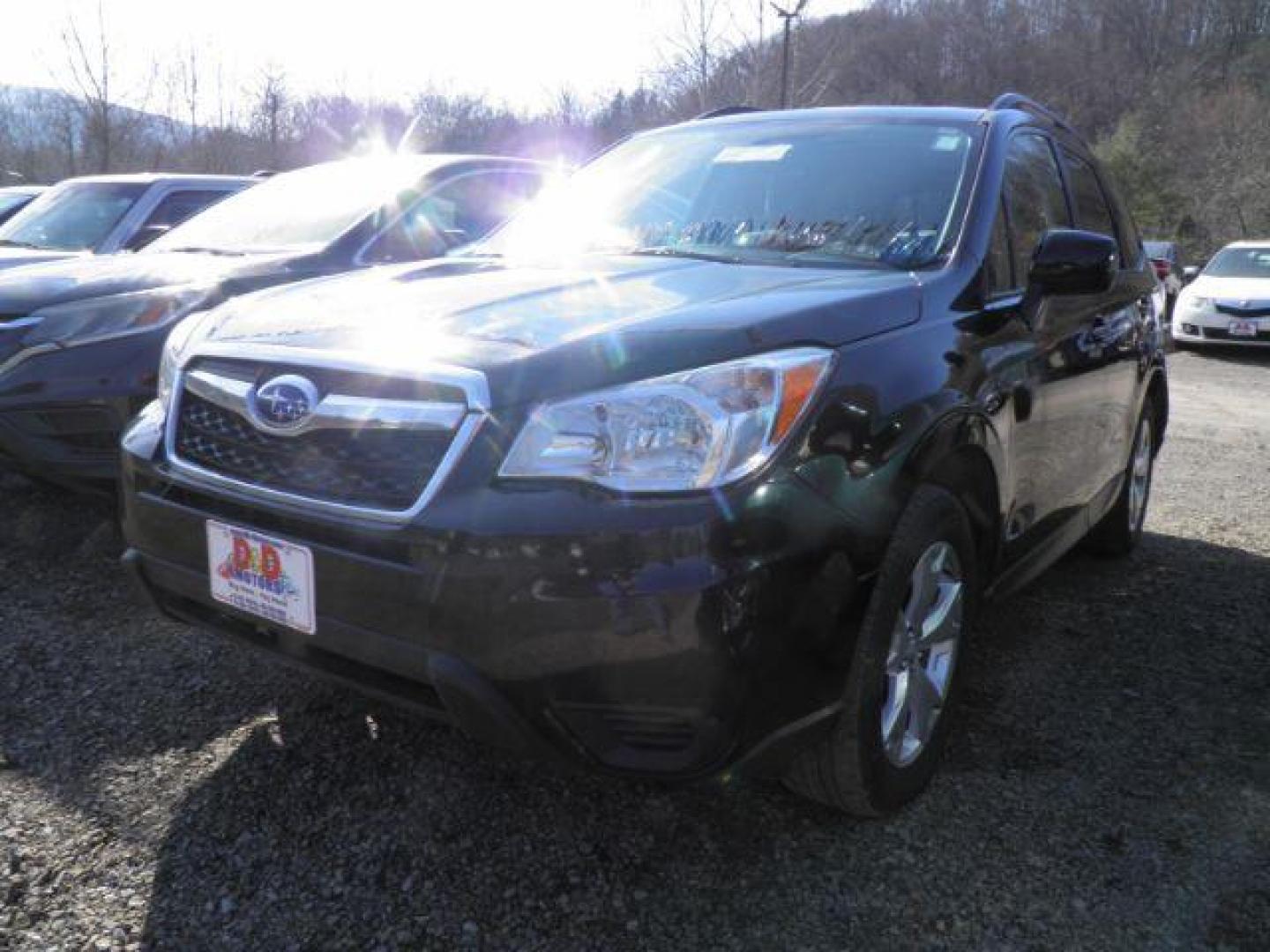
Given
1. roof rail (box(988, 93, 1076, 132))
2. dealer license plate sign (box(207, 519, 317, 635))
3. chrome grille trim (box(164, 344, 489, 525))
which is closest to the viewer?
chrome grille trim (box(164, 344, 489, 525))

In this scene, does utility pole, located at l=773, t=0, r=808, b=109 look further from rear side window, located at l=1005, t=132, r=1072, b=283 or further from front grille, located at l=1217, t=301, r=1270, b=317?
rear side window, located at l=1005, t=132, r=1072, b=283

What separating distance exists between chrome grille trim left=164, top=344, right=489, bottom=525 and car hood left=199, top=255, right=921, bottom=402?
0.05 ft

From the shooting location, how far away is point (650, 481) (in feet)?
5.81

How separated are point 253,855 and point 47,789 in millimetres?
613

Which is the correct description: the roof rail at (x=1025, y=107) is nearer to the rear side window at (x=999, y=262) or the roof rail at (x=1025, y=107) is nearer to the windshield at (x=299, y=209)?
the rear side window at (x=999, y=262)

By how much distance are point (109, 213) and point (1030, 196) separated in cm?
590

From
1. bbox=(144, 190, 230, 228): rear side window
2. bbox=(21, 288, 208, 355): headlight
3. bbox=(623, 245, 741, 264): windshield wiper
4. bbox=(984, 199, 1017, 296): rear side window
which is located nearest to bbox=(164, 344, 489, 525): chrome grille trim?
bbox=(623, 245, 741, 264): windshield wiper

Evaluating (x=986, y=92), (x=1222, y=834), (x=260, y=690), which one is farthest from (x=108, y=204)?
(x=986, y=92)

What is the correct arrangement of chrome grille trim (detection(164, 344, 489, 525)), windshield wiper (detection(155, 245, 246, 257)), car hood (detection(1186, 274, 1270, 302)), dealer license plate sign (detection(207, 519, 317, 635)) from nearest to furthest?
chrome grille trim (detection(164, 344, 489, 525)) → dealer license plate sign (detection(207, 519, 317, 635)) → windshield wiper (detection(155, 245, 246, 257)) → car hood (detection(1186, 274, 1270, 302))

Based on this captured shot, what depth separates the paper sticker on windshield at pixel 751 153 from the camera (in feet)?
10.5

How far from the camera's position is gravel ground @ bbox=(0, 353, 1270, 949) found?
1.99m

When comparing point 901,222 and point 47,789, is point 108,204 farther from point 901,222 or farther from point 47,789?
point 901,222

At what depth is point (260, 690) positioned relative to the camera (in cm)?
292

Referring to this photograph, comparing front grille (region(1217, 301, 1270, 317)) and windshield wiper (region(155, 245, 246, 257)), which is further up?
windshield wiper (region(155, 245, 246, 257))
